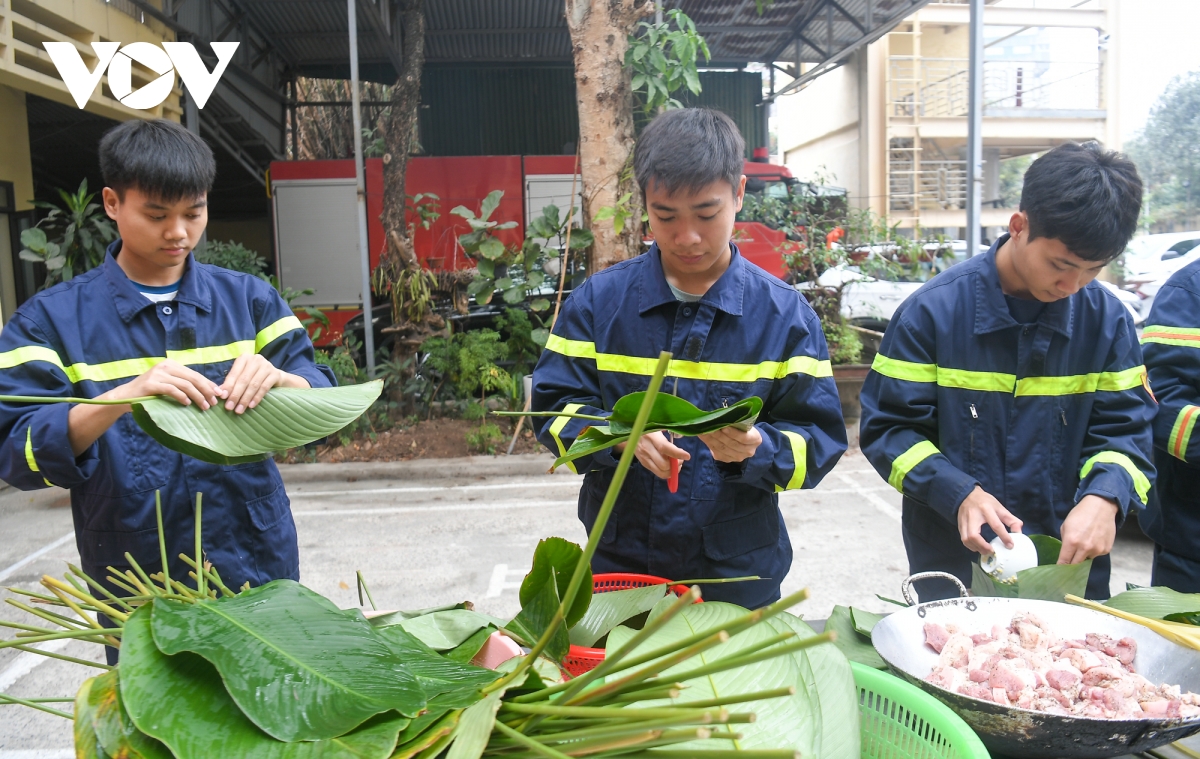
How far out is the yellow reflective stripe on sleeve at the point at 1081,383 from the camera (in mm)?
1788

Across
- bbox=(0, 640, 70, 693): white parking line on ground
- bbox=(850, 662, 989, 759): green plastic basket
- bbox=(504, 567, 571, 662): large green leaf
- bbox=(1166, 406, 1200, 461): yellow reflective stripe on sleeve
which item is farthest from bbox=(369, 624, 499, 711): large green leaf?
bbox=(0, 640, 70, 693): white parking line on ground

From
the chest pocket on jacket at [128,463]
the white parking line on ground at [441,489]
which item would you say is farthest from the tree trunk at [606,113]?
the chest pocket on jacket at [128,463]

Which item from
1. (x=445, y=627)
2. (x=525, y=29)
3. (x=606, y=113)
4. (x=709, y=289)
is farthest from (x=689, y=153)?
(x=525, y=29)

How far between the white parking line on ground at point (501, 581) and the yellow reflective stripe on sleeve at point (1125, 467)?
112 inches

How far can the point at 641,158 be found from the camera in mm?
1661

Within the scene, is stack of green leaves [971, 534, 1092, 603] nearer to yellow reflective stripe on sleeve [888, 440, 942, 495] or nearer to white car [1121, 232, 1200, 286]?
yellow reflective stripe on sleeve [888, 440, 942, 495]

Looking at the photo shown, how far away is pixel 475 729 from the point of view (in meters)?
0.76

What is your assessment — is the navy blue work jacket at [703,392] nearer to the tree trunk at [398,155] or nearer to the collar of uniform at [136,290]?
the collar of uniform at [136,290]

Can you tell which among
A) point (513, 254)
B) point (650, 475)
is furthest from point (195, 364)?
point (513, 254)

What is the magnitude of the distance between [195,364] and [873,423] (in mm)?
1521

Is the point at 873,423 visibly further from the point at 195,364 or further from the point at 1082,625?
the point at 195,364

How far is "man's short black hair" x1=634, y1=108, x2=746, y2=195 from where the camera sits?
1.55 metres

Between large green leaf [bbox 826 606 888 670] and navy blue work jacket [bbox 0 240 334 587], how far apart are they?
3.86 ft

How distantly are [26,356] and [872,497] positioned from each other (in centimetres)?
496
